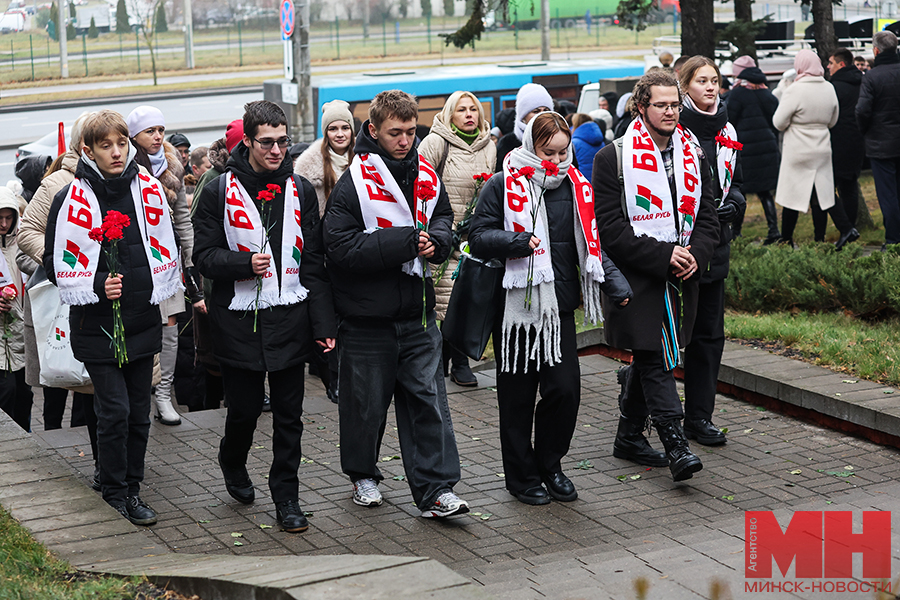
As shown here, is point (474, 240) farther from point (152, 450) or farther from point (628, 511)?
point (152, 450)

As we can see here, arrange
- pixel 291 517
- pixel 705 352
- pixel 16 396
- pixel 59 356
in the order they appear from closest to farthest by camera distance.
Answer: pixel 291 517 < pixel 59 356 < pixel 705 352 < pixel 16 396

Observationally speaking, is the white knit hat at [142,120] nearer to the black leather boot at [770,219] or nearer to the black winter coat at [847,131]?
the black leather boot at [770,219]

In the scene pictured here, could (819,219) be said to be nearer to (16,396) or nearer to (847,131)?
(847,131)

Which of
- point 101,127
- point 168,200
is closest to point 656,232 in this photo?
point 101,127

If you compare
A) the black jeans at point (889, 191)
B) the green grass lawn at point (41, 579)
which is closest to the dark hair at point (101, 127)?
the green grass lawn at point (41, 579)

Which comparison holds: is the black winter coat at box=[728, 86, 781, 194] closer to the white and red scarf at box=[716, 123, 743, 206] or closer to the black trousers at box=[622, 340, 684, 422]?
the white and red scarf at box=[716, 123, 743, 206]

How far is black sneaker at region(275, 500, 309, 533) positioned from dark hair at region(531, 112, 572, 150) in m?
2.01

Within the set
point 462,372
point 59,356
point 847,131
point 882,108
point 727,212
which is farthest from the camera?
point 847,131

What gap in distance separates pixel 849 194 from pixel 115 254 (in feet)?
31.9

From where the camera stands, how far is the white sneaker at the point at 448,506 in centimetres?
497

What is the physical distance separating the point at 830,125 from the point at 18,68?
29.5 meters

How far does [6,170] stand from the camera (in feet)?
74.7

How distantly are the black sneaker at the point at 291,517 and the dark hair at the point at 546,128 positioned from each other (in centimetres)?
201

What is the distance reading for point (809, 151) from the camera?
11.7 metres
